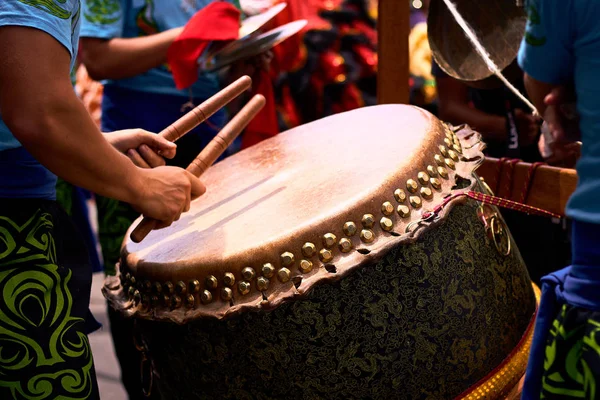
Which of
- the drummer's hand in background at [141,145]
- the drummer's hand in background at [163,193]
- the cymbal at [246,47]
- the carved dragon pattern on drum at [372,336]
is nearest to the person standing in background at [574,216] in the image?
the carved dragon pattern on drum at [372,336]

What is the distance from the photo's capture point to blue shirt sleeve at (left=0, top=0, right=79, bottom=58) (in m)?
0.79

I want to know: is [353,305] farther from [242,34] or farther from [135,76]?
[135,76]

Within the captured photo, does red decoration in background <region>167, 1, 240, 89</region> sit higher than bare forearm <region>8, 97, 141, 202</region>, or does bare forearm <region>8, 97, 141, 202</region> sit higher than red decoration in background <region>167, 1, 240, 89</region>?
bare forearm <region>8, 97, 141, 202</region>

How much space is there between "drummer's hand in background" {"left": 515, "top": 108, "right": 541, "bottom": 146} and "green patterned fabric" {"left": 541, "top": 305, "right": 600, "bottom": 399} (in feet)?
3.27

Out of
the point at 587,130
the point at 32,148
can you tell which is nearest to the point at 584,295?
the point at 587,130

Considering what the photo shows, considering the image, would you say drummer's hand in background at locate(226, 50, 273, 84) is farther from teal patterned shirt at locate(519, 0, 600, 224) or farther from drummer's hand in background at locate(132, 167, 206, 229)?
teal patterned shirt at locate(519, 0, 600, 224)

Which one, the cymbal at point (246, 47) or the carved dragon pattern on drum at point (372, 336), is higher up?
the cymbal at point (246, 47)

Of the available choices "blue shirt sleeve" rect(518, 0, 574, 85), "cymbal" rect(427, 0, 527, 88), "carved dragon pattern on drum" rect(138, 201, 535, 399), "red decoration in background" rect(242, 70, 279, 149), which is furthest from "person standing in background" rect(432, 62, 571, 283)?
"blue shirt sleeve" rect(518, 0, 574, 85)

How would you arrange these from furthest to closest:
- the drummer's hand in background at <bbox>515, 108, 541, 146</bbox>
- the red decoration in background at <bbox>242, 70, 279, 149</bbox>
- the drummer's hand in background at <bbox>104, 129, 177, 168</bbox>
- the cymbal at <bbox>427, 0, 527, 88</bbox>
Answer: the red decoration in background at <bbox>242, 70, 279, 149</bbox> → the drummer's hand in background at <bbox>515, 108, 541, 146</bbox> → the cymbal at <bbox>427, 0, 527, 88</bbox> → the drummer's hand in background at <bbox>104, 129, 177, 168</bbox>

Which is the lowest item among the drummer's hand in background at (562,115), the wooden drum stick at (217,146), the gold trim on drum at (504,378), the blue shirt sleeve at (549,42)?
the gold trim on drum at (504,378)

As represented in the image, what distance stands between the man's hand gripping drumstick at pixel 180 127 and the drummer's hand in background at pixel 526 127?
2.54 ft

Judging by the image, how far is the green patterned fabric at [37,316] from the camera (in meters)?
0.91

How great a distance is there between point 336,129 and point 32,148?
62 centimetres

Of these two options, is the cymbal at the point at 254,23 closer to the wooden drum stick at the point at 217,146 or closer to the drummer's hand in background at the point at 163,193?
the wooden drum stick at the point at 217,146
